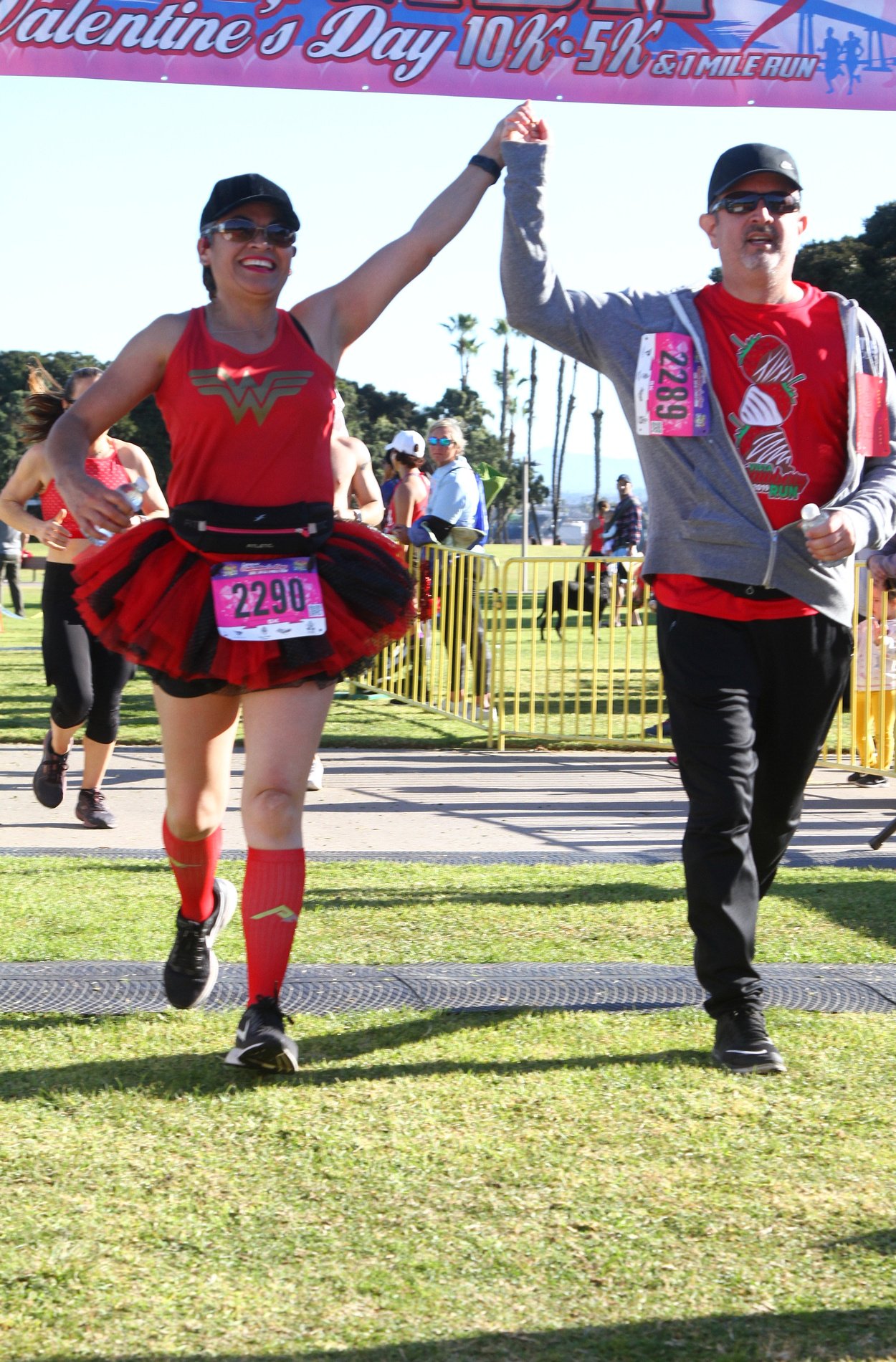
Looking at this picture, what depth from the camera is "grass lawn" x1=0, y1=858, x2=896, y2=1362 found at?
2.47 meters

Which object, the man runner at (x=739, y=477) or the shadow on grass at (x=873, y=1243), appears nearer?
the shadow on grass at (x=873, y=1243)

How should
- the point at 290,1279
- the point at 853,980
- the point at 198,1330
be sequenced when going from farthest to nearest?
the point at 853,980 → the point at 290,1279 → the point at 198,1330

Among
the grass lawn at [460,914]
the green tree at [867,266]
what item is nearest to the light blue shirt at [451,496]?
the grass lawn at [460,914]

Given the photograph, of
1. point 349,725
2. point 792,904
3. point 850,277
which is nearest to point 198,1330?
point 792,904

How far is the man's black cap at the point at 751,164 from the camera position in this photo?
3982 millimetres

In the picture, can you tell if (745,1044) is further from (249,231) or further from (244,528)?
(249,231)

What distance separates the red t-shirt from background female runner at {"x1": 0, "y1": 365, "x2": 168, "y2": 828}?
138 inches

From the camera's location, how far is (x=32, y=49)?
733cm

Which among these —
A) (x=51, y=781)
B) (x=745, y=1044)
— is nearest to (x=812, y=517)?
(x=745, y=1044)

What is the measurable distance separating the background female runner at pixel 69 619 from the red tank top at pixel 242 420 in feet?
10.2

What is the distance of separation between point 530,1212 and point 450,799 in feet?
18.2

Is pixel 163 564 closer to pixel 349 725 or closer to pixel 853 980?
pixel 853 980

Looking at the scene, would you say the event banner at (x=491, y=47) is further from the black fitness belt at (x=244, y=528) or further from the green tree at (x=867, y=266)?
the green tree at (x=867, y=266)

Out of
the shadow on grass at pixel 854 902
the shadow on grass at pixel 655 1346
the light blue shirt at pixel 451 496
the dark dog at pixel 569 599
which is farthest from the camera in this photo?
the dark dog at pixel 569 599
